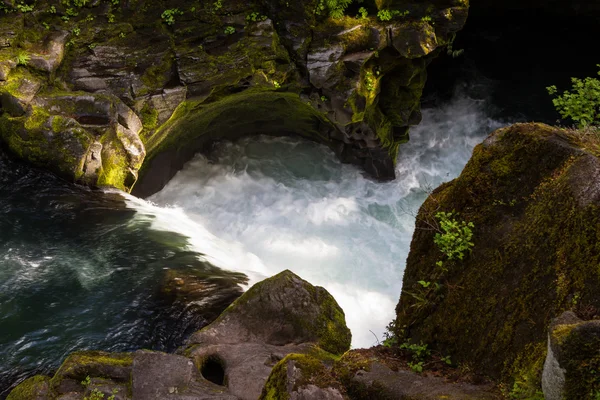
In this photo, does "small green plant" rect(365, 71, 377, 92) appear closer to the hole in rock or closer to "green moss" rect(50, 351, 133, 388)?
the hole in rock

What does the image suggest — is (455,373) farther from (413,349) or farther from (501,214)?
(501,214)

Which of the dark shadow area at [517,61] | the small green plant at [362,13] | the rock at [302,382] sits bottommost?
the rock at [302,382]

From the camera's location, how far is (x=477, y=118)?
17391mm

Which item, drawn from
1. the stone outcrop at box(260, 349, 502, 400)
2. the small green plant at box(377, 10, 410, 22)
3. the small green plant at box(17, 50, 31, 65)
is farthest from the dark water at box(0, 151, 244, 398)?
the small green plant at box(377, 10, 410, 22)

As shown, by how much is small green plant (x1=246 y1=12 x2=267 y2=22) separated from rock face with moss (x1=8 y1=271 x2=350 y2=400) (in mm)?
7220

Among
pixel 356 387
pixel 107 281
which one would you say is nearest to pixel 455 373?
pixel 356 387

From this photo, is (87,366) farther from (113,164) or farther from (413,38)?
(413,38)

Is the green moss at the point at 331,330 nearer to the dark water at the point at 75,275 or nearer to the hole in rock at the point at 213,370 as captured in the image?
the hole in rock at the point at 213,370

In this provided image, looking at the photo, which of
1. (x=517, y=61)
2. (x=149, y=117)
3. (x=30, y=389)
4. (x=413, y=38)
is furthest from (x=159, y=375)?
(x=517, y=61)

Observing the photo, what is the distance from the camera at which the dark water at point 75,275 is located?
7859 mm

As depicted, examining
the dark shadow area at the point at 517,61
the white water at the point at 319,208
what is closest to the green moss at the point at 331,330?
the white water at the point at 319,208

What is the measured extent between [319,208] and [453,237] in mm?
9191

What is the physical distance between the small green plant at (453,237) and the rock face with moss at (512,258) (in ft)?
0.22

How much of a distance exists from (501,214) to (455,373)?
1615mm
